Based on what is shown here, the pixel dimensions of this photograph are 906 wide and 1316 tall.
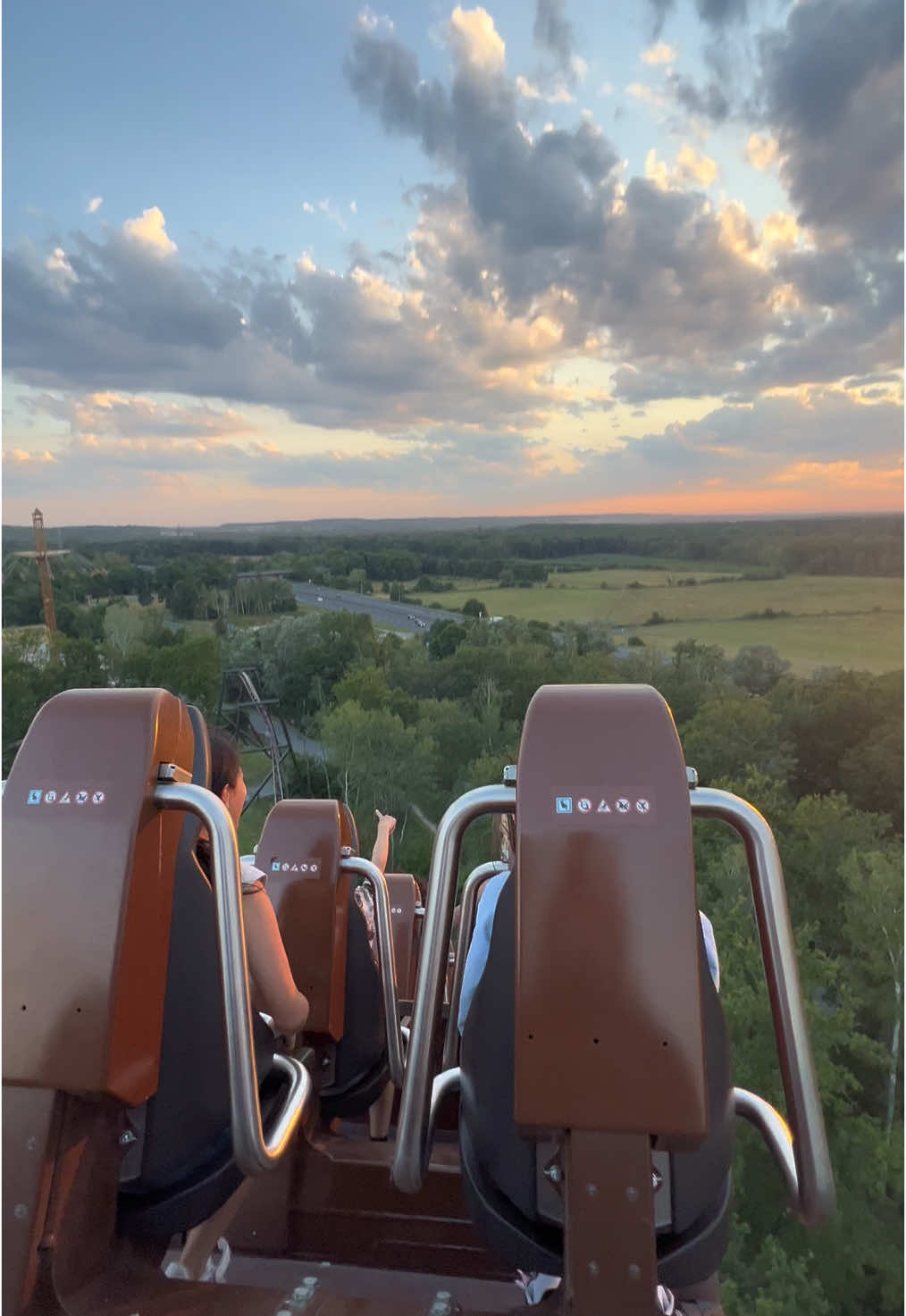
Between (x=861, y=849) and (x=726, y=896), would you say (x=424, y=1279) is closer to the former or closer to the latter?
(x=726, y=896)

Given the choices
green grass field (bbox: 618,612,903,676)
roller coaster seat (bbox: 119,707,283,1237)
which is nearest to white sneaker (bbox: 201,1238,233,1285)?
roller coaster seat (bbox: 119,707,283,1237)

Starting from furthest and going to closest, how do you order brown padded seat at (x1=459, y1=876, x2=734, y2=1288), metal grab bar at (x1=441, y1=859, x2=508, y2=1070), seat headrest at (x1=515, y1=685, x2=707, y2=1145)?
1. metal grab bar at (x1=441, y1=859, x2=508, y2=1070)
2. brown padded seat at (x1=459, y1=876, x2=734, y2=1288)
3. seat headrest at (x1=515, y1=685, x2=707, y2=1145)

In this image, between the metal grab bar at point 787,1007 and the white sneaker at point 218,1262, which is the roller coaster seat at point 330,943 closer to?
the white sneaker at point 218,1262

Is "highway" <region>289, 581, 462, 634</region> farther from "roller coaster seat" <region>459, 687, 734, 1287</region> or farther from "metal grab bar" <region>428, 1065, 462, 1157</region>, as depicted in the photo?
"roller coaster seat" <region>459, 687, 734, 1287</region>

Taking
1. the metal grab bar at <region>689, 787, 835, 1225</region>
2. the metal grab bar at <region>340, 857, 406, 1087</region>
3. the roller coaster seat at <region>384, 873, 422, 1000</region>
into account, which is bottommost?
the roller coaster seat at <region>384, 873, 422, 1000</region>

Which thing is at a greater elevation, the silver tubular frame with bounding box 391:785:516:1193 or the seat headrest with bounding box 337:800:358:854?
the silver tubular frame with bounding box 391:785:516:1193

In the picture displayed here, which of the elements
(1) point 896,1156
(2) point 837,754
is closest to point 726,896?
(1) point 896,1156

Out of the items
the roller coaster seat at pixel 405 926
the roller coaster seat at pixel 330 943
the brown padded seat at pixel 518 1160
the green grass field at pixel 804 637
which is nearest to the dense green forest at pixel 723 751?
the green grass field at pixel 804 637
